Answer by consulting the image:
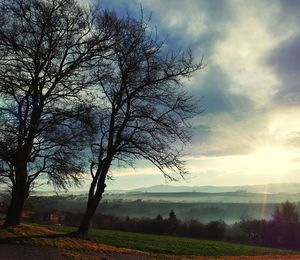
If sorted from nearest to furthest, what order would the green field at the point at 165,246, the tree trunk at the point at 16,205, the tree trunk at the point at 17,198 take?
the tree trunk at the point at 17,198 < the tree trunk at the point at 16,205 < the green field at the point at 165,246

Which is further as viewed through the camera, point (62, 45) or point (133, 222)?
point (133, 222)

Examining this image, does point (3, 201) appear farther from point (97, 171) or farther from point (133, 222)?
point (133, 222)

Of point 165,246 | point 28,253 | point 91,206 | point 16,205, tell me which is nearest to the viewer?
point 28,253

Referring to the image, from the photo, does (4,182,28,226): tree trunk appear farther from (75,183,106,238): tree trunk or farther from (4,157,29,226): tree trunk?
(75,183,106,238): tree trunk

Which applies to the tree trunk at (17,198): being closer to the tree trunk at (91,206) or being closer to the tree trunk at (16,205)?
the tree trunk at (16,205)

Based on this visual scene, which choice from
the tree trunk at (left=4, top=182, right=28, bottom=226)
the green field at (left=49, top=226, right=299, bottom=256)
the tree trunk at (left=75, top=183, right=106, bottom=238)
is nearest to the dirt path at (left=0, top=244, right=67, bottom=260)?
the tree trunk at (left=4, top=182, right=28, bottom=226)

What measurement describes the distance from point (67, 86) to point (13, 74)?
267 centimetres

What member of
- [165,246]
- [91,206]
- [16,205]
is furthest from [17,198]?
[165,246]

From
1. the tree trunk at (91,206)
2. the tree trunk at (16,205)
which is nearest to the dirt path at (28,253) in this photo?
the tree trunk at (16,205)

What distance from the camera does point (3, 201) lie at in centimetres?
3447

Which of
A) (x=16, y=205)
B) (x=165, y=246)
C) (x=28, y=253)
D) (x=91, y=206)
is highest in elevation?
(x=91, y=206)

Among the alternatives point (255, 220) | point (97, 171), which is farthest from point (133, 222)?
point (97, 171)

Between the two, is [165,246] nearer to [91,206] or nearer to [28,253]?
[91,206]

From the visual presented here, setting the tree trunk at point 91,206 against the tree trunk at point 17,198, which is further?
the tree trunk at point 91,206
